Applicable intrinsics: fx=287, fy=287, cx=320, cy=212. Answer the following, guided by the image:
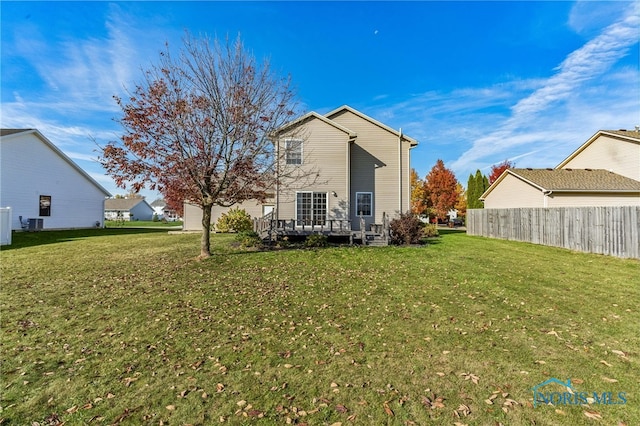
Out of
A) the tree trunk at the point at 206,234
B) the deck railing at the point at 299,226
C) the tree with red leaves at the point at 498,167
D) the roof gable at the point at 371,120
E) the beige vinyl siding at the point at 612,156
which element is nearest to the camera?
the tree trunk at the point at 206,234

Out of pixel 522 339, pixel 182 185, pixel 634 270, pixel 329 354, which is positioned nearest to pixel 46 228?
pixel 182 185

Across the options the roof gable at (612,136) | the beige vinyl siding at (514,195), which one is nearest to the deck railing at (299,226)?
the beige vinyl siding at (514,195)

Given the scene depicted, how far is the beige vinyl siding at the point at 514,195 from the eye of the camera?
64.0 ft

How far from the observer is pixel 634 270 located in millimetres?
9344

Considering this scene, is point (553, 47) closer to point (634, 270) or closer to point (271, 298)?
point (634, 270)

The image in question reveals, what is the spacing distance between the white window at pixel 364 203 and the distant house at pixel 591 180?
Result: 11.3 metres

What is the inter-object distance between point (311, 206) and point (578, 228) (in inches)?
513

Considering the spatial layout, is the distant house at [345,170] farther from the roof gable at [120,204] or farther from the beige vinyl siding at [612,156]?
the roof gable at [120,204]

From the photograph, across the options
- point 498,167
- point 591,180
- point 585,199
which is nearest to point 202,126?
point 585,199

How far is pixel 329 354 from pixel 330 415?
1.26 metres

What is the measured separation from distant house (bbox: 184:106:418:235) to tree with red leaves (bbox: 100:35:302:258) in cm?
379

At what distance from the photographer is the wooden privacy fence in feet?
37.1

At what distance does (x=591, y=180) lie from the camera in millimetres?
19328

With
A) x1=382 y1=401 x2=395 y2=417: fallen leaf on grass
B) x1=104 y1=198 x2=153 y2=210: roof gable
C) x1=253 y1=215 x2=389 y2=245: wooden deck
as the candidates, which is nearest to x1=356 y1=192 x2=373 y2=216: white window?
x1=253 y1=215 x2=389 y2=245: wooden deck
